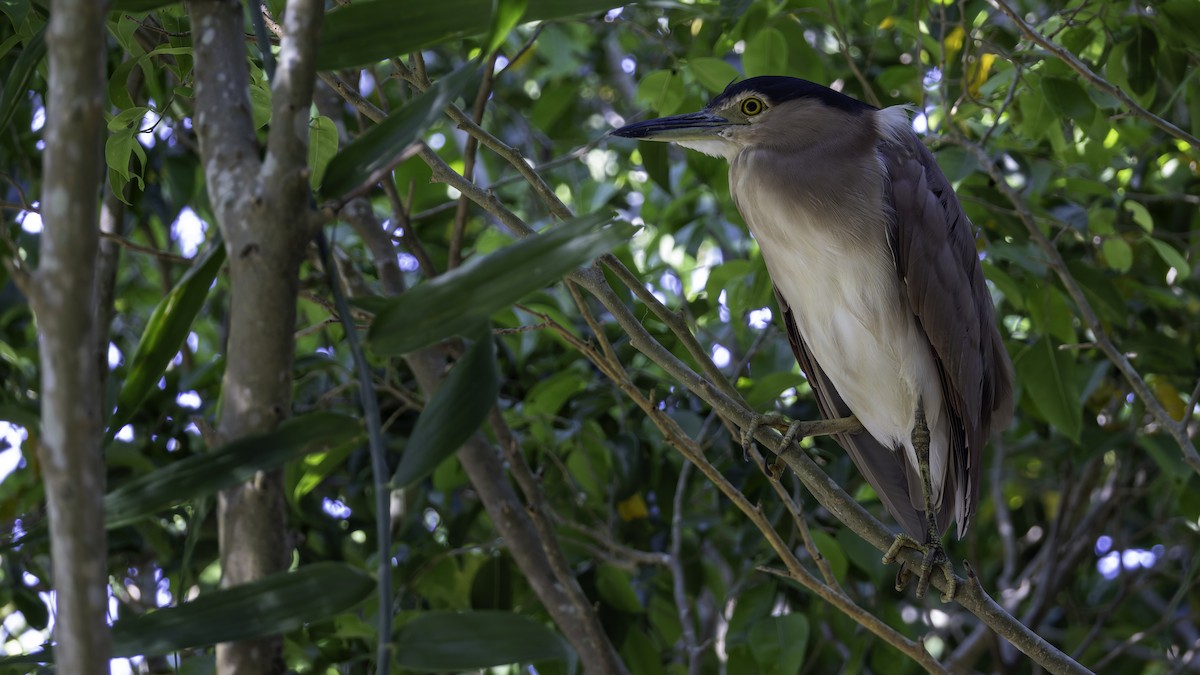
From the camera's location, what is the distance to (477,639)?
875mm

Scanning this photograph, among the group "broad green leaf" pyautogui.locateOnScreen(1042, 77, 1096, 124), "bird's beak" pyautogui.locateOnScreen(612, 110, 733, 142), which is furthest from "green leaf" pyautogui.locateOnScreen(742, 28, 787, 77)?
"broad green leaf" pyautogui.locateOnScreen(1042, 77, 1096, 124)

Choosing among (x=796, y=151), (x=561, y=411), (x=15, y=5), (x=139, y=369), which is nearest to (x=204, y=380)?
(x=561, y=411)

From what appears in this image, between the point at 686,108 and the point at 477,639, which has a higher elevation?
the point at 686,108

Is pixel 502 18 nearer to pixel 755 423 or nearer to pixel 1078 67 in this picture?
pixel 755 423

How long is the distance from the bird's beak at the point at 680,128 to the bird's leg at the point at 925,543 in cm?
85

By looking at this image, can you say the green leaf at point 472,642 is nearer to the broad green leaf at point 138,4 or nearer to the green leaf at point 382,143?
the green leaf at point 382,143

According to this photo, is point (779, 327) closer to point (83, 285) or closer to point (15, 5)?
point (15, 5)

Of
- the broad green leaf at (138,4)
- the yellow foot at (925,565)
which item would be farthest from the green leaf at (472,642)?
the yellow foot at (925,565)

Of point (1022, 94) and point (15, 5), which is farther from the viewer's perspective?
point (1022, 94)

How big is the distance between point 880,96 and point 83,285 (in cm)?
293

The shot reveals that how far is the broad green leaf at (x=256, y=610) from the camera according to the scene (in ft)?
2.70

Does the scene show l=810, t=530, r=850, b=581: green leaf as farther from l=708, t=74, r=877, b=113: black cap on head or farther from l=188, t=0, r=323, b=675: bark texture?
l=188, t=0, r=323, b=675: bark texture

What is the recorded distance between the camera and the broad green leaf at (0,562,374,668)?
82cm

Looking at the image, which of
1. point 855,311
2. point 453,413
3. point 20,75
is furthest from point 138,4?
point 855,311
